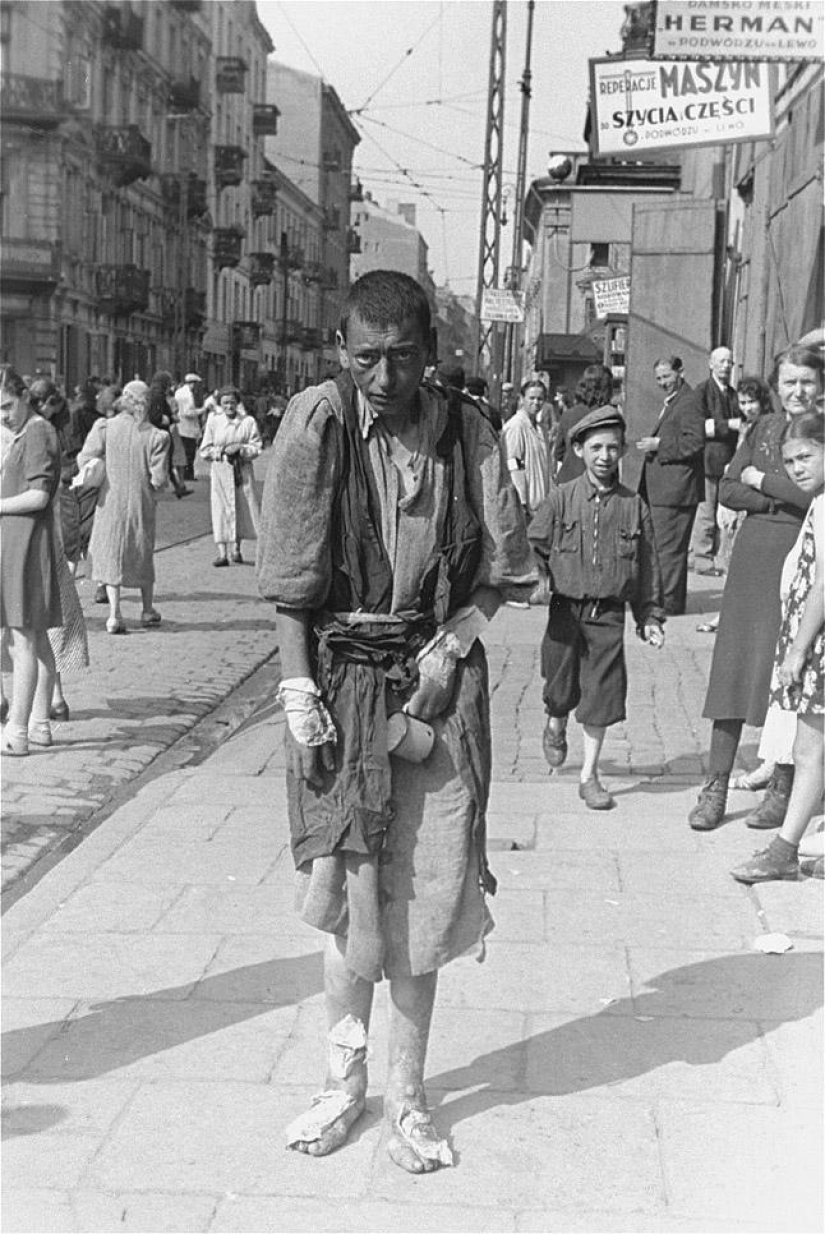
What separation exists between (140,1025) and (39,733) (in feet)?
13.6

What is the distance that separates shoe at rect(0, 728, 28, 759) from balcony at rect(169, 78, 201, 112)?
47.6 m

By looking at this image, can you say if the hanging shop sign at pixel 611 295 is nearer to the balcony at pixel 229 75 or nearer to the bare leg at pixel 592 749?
the bare leg at pixel 592 749

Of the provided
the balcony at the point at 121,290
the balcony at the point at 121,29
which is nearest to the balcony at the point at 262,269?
the balcony at the point at 121,290

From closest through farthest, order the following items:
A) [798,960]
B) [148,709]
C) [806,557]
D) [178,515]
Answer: [798,960]
[806,557]
[148,709]
[178,515]

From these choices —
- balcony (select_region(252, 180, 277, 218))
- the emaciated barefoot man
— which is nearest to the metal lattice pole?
the emaciated barefoot man

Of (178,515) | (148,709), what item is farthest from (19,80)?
(148,709)

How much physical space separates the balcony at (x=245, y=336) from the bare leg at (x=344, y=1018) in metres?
66.0

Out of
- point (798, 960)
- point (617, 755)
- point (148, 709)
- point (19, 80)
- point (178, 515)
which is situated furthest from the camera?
point (19, 80)

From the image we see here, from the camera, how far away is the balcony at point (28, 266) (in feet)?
143

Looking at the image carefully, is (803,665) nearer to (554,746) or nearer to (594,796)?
(594,796)

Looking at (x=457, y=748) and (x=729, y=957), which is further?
(x=729, y=957)

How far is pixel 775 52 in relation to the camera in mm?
11070

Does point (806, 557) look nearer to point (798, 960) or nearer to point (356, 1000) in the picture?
point (798, 960)

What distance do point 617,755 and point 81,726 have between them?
9.23ft
